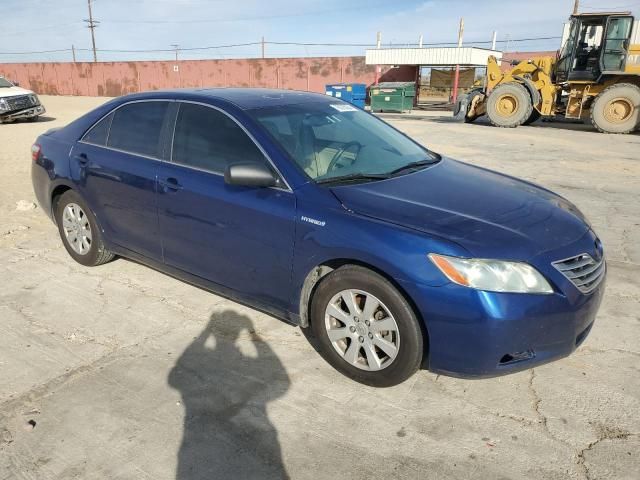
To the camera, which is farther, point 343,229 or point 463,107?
point 463,107

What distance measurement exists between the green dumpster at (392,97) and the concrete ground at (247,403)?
21185 mm

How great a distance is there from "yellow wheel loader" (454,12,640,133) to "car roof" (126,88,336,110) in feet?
46.1

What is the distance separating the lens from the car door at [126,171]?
3.68 metres

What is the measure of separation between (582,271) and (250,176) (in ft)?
6.31

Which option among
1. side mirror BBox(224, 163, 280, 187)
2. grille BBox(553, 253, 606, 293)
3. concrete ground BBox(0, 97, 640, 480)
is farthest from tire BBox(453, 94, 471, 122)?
side mirror BBox(224, 163, 280, 187)

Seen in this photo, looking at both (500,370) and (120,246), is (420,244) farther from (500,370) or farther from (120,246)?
(120,246)

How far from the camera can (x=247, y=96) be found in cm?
364

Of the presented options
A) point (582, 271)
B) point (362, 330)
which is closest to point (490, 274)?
point (582, 271)

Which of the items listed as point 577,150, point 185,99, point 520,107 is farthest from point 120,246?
point 520,107

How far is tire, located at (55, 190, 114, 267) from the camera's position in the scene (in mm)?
4266

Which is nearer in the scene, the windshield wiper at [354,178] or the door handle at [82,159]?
the windshield wiper at [354,178]

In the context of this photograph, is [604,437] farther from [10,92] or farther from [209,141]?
[10,92]

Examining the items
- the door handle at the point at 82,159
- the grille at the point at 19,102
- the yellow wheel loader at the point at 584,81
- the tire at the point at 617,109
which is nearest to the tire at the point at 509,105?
the yellow wheel loader at the point at 584,81

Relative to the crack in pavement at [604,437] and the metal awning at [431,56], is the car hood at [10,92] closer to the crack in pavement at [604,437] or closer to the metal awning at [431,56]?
the crack in pavement at [604,437]
